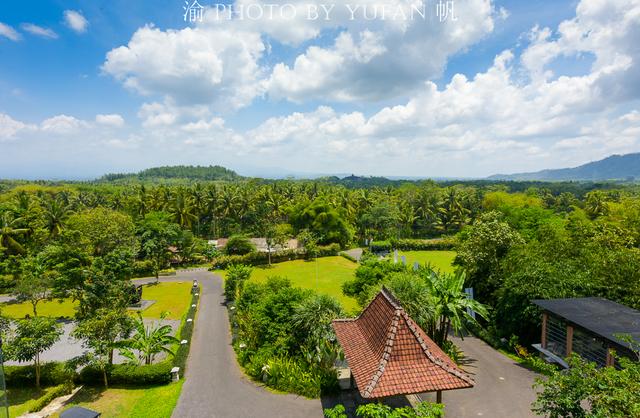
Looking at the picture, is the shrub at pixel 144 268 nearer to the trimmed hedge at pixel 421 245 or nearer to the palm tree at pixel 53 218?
the palm tree at pixel 53 218

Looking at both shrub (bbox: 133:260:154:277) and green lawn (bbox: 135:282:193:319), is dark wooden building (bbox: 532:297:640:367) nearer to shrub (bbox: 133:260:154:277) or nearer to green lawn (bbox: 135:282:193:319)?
green lawn (bbox: 135:282:193:319)

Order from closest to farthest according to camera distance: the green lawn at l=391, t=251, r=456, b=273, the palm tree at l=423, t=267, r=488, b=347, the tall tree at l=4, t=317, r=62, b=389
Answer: the tall tree at l=4, t=317, r=62, b=389 → the palm tree at l=423, t=267, r=488, b=347 → the green lawn at l=391, t=251, r=456, b=273

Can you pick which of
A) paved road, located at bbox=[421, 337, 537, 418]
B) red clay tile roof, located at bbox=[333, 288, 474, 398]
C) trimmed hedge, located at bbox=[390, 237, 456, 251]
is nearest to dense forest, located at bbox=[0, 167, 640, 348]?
trimmed hedge, located at bbox=[390, 237, 456, 251]

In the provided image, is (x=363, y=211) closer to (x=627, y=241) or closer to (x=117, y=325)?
(x=627, y=241)

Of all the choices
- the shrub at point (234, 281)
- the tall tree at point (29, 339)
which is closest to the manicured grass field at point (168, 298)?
the shrub at point (234, 281)

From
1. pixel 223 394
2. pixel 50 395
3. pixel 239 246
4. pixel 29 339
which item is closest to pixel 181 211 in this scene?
pixel 239 246

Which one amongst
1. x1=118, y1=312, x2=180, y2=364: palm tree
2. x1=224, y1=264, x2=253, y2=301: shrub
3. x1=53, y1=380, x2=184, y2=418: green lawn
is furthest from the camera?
x1=224, y1=264, x2=253, y2=301: shrub
